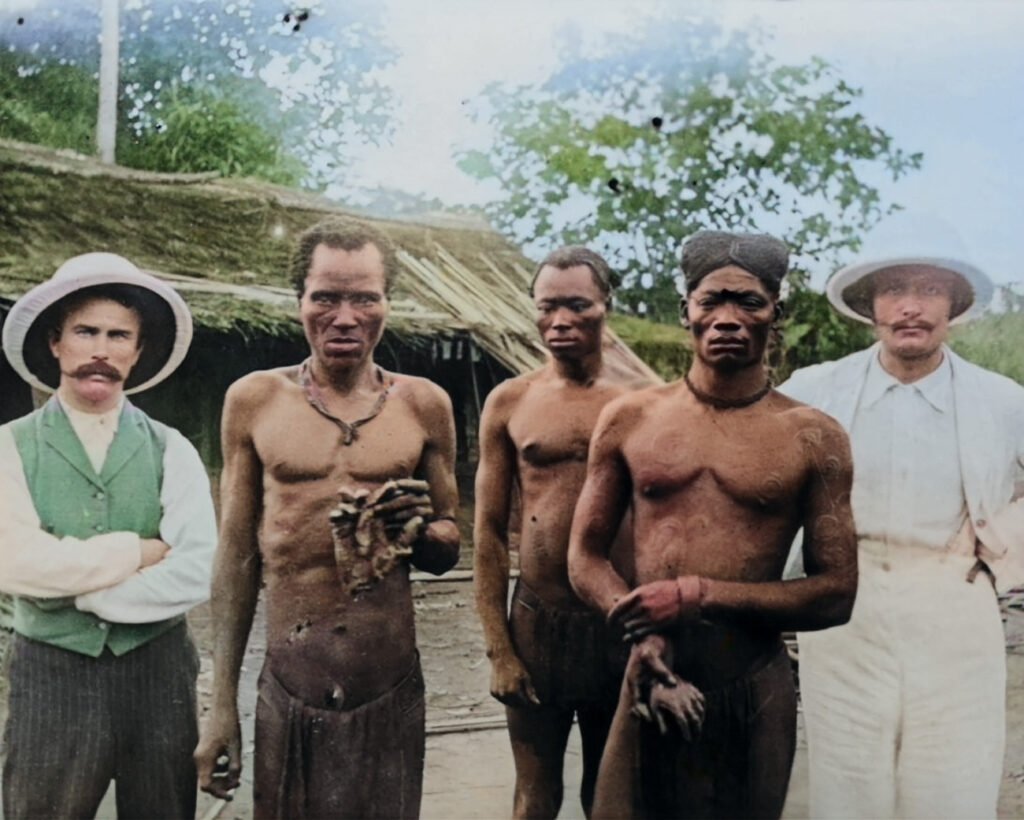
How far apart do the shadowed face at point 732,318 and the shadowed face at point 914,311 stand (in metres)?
0.48

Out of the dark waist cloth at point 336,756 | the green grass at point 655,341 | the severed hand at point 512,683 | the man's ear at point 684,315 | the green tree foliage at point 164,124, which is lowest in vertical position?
the dark waist cloth at point 336,756

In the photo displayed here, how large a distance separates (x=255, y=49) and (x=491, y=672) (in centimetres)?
240

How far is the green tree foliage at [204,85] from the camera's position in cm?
471

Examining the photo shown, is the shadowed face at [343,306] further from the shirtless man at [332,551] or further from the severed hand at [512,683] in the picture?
the severed hand at [512,683]

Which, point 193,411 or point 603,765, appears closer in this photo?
point 603,765

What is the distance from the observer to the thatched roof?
4559 millimetres

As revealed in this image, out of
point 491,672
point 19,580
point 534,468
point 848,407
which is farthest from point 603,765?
point 19,580

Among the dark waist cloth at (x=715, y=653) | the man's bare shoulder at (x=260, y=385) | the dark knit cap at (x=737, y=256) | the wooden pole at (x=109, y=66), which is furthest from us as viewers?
the wooden pole at (x=109, y=66)

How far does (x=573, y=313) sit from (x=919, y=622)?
153 centimetres

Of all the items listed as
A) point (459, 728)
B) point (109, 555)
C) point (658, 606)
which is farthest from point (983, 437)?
point (109, 555)

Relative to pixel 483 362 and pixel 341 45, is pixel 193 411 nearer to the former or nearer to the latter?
pixel 483 362

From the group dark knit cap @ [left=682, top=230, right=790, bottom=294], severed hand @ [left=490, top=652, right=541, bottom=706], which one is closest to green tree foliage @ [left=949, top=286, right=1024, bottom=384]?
dark knit cap @ [left=682, top=230, right=790, bottom=294]

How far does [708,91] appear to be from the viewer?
4.60 m

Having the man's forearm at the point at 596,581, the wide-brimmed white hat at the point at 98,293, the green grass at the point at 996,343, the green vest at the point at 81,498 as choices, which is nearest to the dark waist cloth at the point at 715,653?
the man's forearm at the point at 596,581
